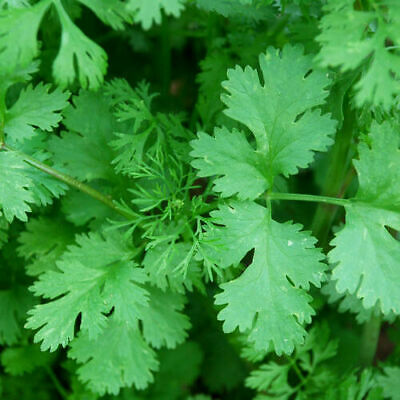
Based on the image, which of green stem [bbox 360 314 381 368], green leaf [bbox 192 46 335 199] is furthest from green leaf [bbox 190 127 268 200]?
green stem [bbox 360 314 381 368]

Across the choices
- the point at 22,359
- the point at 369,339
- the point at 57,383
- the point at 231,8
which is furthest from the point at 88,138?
the point at 369,339

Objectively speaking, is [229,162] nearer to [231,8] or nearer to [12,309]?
[231,8]

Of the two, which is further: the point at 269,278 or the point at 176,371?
the point at 176,371

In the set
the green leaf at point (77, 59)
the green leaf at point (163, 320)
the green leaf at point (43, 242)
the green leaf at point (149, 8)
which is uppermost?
the green leaf at point (149, 8)

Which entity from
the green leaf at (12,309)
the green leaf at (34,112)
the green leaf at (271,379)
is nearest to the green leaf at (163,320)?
the green leaf at (271,379)

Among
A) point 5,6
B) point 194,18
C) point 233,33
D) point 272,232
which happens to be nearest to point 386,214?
point 272,232

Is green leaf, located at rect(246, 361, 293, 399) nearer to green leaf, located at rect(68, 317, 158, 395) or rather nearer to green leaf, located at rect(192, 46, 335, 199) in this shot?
green leaf, located at rect(68, 317, 158, 395)

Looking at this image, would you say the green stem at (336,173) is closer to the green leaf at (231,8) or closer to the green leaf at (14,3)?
the green leaf at (231,8)

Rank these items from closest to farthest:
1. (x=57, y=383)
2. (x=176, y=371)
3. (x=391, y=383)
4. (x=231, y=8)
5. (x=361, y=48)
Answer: (x=361, y=48)
(x=231, y=8)
(x=391, y=383)
(x=57, y=383)
(x=176, y=371)
